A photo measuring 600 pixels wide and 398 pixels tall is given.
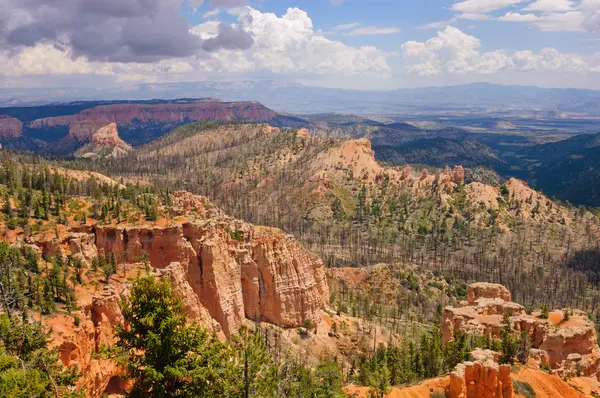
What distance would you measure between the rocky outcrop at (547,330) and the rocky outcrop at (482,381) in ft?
56.5

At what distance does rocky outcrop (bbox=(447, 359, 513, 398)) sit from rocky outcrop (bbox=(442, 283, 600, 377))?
17.2m

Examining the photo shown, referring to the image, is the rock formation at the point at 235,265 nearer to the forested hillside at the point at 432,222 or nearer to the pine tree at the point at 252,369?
the pine tree at the point at 252,369

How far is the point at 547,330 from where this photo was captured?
200 ft

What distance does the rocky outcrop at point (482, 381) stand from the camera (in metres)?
38.6

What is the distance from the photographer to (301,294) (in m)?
69.1

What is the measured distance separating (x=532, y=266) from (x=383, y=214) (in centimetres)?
5275

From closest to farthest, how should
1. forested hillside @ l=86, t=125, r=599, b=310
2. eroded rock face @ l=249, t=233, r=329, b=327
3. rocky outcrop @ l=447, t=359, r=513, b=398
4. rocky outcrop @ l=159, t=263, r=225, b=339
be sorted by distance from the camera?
rocky outcrop @ l=447, t=359, r=513, b=398 → rocky outcrop @ l=159, t=263, r=225, b=339 → eroded rock face @ l=249, t=233, r=329, b=327 → forested hillside @ l=86, t=125, r=599, b=310

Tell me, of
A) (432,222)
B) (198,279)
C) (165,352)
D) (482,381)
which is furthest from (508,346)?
(432,222)

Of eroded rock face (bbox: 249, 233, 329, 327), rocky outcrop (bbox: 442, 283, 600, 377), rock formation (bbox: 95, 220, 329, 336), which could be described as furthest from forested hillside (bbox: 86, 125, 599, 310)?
rock formation (bbox: 95, 220, 329, 336)

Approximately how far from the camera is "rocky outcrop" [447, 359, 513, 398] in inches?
1518

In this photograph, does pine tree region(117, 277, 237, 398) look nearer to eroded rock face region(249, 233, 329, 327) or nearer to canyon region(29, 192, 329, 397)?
canyon region(29, 192, 329, 397)

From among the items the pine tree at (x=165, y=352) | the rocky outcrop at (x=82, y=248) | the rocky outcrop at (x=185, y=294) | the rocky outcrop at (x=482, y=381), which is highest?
the pine tree at (x=165, y=352)

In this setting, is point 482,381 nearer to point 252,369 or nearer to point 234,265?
point 252,369

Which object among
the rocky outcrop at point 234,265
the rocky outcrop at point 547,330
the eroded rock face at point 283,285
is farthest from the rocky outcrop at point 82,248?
the rocky outcrop at point 547,330
